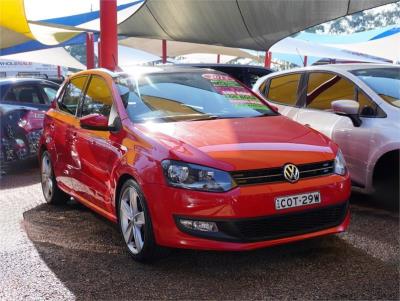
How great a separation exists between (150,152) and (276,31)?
859 centimetres

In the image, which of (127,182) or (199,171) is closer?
(199,171)

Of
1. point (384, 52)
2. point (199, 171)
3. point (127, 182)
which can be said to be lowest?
point (384, 52)

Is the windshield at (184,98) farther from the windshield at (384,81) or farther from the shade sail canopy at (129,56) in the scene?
the shade sail canopy at (129,56)

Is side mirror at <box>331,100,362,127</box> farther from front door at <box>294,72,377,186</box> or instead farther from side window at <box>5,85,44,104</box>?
side window at <box>5,85,44,104</box>

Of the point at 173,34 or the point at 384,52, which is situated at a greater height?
the point at 173,34

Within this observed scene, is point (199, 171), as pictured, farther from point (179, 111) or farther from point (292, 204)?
point (179, 111)

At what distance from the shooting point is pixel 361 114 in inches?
218

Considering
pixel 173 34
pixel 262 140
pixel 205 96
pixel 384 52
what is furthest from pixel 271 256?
pixel 384 52

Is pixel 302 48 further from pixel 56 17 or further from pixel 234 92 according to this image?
pixel 234 92

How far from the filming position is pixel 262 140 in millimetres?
4066

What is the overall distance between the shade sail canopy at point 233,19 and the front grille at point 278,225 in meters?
6.76

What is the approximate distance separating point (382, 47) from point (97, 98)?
18.4m

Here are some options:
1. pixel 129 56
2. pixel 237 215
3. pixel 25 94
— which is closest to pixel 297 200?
pixel 237 215

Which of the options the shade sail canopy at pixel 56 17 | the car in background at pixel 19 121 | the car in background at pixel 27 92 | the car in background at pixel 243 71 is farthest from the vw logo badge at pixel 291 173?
the shade sail canopy at pixel 56 17
